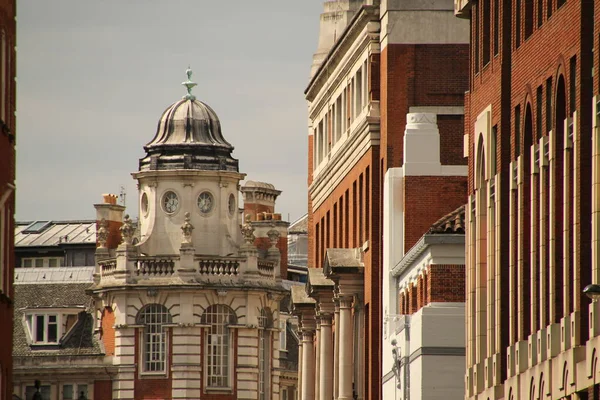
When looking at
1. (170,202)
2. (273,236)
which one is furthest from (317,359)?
(273,236)

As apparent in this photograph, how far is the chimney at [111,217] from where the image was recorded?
496ft

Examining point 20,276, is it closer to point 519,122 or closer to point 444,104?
point 444,104

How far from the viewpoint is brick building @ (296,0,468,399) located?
7662 cm

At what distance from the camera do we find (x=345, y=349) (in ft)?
283

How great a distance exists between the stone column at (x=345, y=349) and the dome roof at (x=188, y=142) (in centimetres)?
5766

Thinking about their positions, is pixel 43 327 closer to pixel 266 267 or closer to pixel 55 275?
pixel 55 275

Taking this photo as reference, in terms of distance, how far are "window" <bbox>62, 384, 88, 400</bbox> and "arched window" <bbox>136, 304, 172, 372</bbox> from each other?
3.84 metres

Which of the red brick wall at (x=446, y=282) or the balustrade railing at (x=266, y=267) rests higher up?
the balustrade railing at (x=266, y=267)

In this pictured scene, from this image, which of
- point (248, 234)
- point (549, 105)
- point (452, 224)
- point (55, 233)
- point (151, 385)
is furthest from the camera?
point (55, 233)

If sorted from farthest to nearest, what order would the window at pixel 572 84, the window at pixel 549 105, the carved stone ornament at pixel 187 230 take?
the carved stone ornament at pixel 187 230 → the window at pixel 549 105 → the window at pixel 572 84

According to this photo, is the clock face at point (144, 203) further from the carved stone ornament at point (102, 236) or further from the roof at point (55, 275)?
the roof at point (55, 275)

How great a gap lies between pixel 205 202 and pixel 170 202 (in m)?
1.99

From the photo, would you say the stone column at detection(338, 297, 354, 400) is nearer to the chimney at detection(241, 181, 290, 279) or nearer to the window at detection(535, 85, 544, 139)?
the window at detection(535, 85, 544, 139)

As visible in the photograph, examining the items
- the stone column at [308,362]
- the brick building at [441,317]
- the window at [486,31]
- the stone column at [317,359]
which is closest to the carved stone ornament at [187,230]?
the stone column at [308,362]
